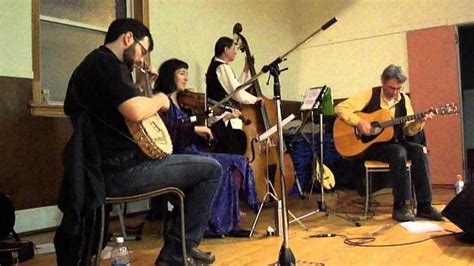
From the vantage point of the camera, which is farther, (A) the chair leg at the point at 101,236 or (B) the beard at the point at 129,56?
(B) the beard at the point at 129,56

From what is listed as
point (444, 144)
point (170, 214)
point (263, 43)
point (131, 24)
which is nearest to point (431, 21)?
point (444, 144)

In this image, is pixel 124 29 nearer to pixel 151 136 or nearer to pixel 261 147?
pixel 151 136

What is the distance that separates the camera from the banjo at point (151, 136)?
1787 millimetres

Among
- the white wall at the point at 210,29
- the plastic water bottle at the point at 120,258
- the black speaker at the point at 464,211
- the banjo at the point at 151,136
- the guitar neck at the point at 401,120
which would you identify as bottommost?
the plastic water bottle at the point at 120,258

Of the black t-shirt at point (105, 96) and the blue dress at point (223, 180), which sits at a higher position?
the black t-shirt at point (105, 96)

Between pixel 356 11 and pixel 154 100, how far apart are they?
5161 mm

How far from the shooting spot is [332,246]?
262 centimetres

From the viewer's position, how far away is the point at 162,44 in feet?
14.5

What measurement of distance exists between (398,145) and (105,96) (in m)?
2.38

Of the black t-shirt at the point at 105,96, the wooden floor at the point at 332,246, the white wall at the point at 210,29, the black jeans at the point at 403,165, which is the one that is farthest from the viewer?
the white wall at the point at 210,29

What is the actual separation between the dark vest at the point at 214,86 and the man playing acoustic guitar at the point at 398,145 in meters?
0.93

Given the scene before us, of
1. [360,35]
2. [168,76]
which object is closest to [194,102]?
[168,76]

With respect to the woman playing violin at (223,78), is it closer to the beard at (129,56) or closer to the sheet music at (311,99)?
the sheet music at (311,99)

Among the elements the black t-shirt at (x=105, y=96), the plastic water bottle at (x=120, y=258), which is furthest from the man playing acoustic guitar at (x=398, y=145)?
the black t-shirt at (x=105, y=96)
